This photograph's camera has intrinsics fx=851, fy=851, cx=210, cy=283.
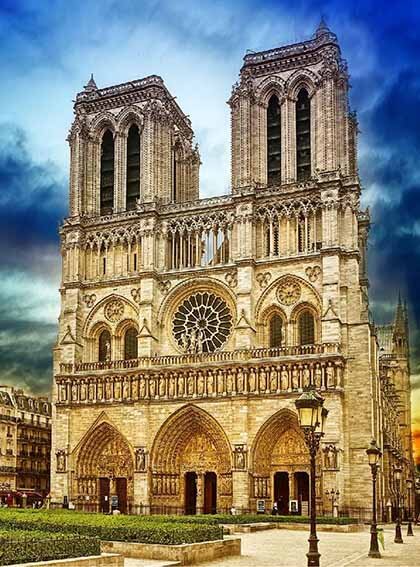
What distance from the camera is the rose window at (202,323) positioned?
57.1m

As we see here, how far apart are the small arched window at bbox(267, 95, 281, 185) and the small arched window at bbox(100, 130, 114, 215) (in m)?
12.6

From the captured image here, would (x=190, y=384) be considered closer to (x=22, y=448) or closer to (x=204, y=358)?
(x=204, y=358)

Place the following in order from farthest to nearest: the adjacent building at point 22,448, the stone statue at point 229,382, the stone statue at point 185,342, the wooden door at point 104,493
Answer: the adjacent building at point 22,448
the wooden door at point 104,493
the stone statue at point 185,342
the stone statue at point 229,382

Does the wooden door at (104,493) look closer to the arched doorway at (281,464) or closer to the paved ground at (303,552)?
the arched doorway at (281,464)

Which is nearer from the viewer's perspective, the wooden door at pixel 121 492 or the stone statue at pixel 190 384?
the stone statue at pixel 190 384

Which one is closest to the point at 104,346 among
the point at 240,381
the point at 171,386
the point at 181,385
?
the point at 171,386

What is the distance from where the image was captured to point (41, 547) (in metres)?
18.5

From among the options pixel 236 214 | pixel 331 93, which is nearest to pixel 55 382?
pixel 236 214

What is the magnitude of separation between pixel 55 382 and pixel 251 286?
15.7 m

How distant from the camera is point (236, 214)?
56844mm

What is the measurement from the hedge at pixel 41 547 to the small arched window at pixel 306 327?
35.6 m

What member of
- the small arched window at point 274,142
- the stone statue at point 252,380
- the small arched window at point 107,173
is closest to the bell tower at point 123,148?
the small arched window at point 107,173

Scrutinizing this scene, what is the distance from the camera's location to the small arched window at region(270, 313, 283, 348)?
5550 cm

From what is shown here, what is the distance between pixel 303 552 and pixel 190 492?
29284 mm
